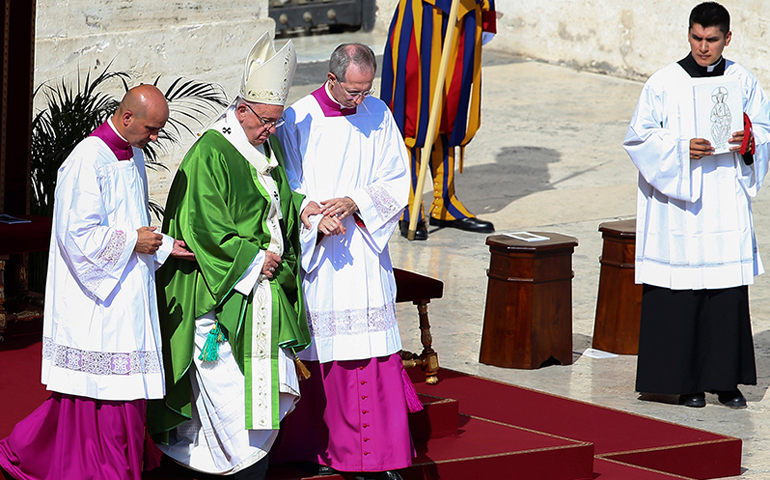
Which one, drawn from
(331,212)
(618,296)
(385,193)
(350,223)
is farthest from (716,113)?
(331,212)

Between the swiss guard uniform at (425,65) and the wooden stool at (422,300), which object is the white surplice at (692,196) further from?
the swiss guard uniform at (425,65)

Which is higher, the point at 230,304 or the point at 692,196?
the point at 692,196

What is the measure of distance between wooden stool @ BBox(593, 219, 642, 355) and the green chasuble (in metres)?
3.05

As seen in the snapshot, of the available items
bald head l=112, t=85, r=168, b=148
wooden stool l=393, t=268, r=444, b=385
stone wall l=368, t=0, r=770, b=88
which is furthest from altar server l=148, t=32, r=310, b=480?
stone wall l=368, t=0, r=770, b=88

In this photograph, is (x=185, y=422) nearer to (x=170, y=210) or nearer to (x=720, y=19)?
(x=170, y=210)

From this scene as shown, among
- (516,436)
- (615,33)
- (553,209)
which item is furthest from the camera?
(615,33)

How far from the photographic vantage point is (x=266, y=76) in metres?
4.55

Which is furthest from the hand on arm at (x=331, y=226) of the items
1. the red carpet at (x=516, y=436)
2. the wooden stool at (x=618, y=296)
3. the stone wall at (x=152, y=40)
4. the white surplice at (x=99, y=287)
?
the stone wall at (x=152, y=40)

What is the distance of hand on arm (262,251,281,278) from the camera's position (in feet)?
15.0

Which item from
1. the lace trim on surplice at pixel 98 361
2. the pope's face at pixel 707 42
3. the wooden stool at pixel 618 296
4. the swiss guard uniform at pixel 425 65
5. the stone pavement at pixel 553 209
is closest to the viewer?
the lace trim on surplice at pixel 98 361

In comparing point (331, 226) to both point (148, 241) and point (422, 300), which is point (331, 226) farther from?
point (422, 300)

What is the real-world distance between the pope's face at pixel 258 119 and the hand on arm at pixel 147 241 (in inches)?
21.1

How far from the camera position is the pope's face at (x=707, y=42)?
244 inches

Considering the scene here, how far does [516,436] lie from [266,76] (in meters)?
2.00
